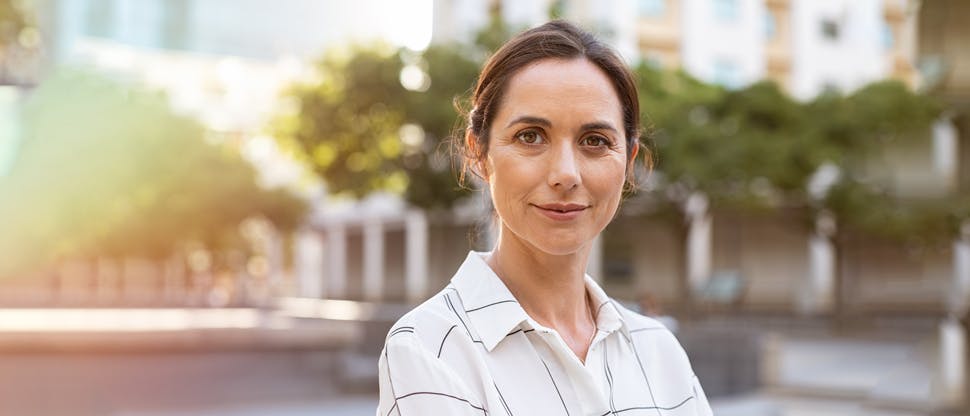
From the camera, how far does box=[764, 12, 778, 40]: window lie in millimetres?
37963

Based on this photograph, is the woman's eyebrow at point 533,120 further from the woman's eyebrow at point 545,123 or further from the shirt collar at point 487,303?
the shirt collar at point 487,303

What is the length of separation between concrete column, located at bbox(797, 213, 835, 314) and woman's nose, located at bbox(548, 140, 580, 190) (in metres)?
33.5

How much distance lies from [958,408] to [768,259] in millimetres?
20999

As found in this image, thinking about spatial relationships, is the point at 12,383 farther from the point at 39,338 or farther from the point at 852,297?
the point at 852,297

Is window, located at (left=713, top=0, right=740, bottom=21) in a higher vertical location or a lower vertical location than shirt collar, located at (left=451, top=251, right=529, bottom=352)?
higher

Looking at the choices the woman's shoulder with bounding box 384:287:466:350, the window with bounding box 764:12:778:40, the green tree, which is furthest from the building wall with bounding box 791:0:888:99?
the woman's shoulder with bounding box 384:287:466:350

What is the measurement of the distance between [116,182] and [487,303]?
21376 mm

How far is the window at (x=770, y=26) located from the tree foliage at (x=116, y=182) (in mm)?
17602

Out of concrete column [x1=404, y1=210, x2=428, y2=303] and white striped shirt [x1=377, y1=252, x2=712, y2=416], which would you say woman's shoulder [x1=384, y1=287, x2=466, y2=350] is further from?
concrete column [x1=404, y1=210, x2=428, y2=303]

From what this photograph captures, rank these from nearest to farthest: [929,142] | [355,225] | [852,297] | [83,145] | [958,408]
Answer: [958,408], [83,145], [929,142], [852,297], [355,225]

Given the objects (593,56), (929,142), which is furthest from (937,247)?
(593,56)

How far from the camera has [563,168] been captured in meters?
1.69

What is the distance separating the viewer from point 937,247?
2838 centimetres

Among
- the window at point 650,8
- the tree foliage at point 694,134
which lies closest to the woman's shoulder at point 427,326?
the tree foliage at point 694,134
